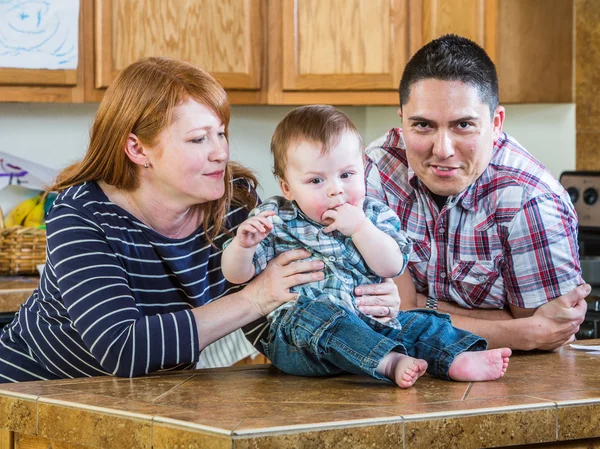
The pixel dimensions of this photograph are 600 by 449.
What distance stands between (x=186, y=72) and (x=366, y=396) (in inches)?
28.4

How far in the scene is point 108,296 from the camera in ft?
5.19

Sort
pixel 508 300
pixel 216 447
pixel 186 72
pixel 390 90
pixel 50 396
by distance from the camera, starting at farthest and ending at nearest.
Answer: pixel 390 90, pixel 508 300, pixel 186 72, pixel 50 396, pixel 216 447

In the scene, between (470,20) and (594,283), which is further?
(470,20)

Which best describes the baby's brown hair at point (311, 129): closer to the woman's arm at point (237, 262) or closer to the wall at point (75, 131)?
the woman's arm at point (237, 262)

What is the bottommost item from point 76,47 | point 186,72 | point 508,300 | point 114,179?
point 508,300

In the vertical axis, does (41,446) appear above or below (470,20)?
below

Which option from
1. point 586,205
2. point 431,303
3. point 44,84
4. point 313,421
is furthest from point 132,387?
point 586,205

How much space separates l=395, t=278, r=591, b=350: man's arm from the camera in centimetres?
181

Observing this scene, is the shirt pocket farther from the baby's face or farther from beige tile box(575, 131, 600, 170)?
beige tile box(575, 131, 600, 170)

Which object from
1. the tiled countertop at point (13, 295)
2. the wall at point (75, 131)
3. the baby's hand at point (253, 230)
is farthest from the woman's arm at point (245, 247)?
the wall at point (75, 131)

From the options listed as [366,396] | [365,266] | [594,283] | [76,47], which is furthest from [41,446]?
[76,47]

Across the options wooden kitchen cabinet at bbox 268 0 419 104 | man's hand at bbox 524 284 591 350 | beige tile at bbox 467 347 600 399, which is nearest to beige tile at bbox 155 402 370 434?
beige tile at bbox 467 347 600 399

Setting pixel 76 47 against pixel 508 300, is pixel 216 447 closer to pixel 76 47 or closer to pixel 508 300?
pixel 508 300

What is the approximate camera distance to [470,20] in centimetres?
310
